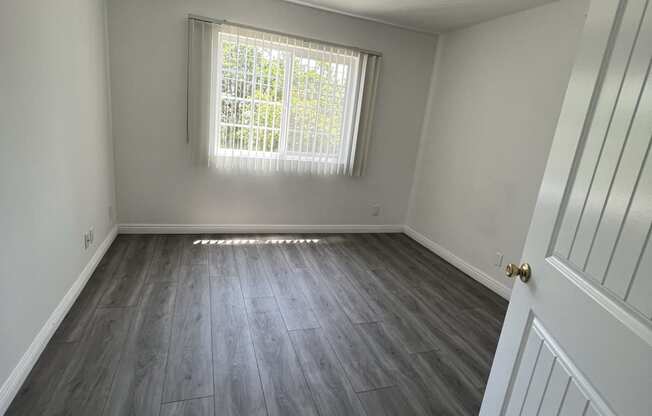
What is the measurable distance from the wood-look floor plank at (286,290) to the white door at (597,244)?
1.49 m

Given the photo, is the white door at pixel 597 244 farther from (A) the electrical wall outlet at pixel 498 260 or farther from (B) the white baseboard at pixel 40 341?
(A) the electrical wall outlet at pixel 498 260

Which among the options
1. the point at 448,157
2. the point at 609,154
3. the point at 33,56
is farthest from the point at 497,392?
the point at 448,157

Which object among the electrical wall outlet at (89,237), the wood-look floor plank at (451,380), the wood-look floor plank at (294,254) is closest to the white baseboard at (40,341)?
the electrical wall outlet at (89,237)

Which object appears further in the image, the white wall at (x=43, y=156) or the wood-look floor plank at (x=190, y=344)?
the wood-look floor plank at (x=190, y=344)

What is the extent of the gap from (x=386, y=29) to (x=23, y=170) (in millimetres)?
3503

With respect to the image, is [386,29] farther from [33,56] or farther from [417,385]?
[417,385]

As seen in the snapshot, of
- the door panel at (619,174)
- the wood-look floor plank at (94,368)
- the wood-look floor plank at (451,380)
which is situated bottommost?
the wood-look floor plank at (94,368)

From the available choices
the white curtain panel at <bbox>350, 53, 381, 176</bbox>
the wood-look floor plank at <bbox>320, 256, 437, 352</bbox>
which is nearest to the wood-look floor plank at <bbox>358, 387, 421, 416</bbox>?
the wood-look floor plank at <bbox>320, 256, 437, 352</bbox>

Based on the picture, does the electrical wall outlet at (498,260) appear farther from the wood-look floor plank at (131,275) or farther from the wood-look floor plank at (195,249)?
the wood-look floor plank at (131,275)

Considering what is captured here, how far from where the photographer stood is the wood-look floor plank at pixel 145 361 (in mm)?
1602

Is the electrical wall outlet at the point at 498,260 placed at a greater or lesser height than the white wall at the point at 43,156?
lesser

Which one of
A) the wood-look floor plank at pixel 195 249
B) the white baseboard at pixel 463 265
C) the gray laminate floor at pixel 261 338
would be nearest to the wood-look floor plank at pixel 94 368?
the gray laminate floor at pixel 261 338

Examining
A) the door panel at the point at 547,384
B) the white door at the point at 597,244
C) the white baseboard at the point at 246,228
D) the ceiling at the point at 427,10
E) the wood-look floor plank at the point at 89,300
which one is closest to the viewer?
the white door at the point at 597,244

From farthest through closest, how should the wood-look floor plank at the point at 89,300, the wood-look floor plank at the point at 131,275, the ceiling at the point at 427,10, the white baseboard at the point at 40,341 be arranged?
1. the ceiling at the point at 427,10
2. the wood-look floor plank at the point at 131,275
3. the wood-look floor plank at the point at 89,300
4. the white baseboard at the point at 40,341
